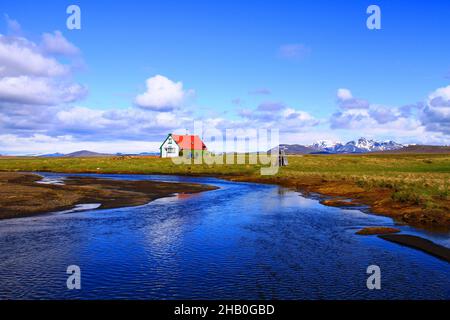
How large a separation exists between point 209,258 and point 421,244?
39.3 ft

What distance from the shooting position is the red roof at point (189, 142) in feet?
416

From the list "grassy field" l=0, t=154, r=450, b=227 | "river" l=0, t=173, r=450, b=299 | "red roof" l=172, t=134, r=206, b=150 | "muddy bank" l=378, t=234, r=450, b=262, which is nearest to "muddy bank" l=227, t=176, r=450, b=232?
"grassy field" l=0, t=154, r=450, b=227

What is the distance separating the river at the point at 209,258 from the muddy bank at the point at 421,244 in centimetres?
62

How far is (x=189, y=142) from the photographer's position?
426 ft

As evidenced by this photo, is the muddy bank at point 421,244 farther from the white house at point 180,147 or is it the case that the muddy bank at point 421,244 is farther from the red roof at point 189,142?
the red roof at point 189,142

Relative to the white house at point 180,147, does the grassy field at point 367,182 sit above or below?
below

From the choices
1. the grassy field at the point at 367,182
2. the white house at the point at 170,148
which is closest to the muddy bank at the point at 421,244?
the grassy field at the point at 367,182

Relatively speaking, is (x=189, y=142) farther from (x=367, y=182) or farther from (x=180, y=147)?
(x=367, y=182)

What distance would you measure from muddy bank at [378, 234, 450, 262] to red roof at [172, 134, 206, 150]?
10407 centimetres

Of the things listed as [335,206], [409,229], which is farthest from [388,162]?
[409,229]

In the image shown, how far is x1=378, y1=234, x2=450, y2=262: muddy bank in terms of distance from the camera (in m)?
20.1

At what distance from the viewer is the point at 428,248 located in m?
21.2
